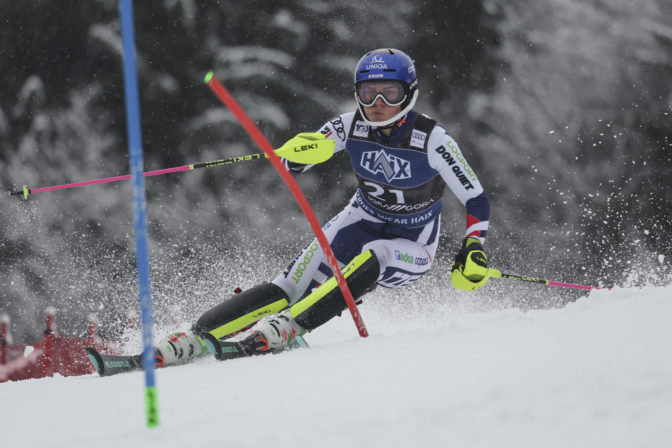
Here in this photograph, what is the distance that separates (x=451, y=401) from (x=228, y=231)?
29.4ft

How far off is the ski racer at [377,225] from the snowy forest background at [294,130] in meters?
4.82

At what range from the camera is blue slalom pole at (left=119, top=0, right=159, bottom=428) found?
5.21ft

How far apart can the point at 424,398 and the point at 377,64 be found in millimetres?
Result: 2275

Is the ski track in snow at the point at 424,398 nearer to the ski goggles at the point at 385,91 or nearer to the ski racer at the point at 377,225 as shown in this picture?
the ski racer at the point at 377,225

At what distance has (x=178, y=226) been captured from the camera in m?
10.2

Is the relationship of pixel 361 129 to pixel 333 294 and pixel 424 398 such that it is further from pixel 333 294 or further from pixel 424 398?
pixel 424 398

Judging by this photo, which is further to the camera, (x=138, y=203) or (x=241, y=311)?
(x=241, y=311)

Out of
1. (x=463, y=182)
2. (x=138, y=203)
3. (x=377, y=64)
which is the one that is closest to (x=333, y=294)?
(x=463, y=182)

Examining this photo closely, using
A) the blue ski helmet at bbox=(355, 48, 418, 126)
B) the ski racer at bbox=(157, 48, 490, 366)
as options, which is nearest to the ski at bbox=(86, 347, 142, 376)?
the ski racer at bbox=(157, 48, 490, 366)

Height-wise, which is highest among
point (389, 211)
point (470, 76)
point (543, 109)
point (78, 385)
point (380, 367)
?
point (470, 76)

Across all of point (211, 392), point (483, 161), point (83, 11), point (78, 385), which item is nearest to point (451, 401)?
point (211, 392)

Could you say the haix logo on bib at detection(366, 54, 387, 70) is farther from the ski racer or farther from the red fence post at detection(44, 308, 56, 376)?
the red fence post at detection(44, 308, 56, 376)

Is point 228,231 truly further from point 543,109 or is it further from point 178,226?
point 543,109

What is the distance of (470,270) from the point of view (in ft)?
10.8
